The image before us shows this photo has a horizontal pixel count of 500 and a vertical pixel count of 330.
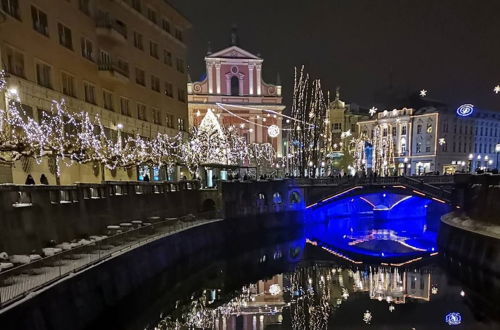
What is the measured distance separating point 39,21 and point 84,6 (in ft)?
22.8

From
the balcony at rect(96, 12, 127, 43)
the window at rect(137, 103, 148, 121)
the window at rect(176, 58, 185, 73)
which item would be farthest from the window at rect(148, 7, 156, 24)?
the window at rect(137, 103, 148, 121)

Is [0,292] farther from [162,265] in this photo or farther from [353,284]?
[353,284]

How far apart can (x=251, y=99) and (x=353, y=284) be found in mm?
51219

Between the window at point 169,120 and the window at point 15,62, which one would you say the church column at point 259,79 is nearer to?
the window at point 169,120

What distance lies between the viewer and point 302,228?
5528 centimetres

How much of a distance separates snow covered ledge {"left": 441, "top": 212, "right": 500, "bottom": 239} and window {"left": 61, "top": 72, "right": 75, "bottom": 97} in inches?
1521

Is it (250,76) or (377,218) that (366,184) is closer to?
(377,218)

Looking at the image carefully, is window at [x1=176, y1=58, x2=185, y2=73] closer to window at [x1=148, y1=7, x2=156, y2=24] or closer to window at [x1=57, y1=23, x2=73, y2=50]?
window at [x1=148, y1=7, x2=156, y2=24]

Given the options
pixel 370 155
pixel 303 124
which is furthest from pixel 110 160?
pixel 370 155

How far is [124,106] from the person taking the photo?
4125cm

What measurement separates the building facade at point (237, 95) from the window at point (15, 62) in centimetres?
4635

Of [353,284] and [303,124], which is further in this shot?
[303,124]

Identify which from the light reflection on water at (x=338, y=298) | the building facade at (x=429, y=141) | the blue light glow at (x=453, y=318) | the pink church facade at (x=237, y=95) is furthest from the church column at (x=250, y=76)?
the blue light glow at (x=453, y=318)

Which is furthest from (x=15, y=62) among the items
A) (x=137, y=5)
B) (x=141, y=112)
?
(x=137, y=5)
